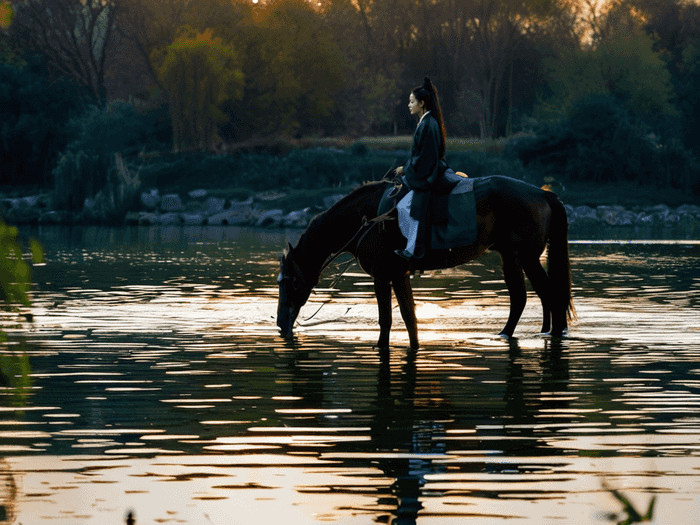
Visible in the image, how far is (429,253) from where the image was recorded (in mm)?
10734

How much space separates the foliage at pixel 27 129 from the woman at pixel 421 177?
5062 cm

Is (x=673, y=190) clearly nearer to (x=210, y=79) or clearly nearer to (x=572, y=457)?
(x=210, y=79)

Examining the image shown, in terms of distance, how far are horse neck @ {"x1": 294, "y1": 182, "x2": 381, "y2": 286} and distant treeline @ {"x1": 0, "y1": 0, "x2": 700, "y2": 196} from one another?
1485 inches

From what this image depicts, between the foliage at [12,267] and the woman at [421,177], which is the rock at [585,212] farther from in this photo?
the foliage at [12,267]

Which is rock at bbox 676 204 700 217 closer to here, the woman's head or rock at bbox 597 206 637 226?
rock at bbox 597 206 637 226

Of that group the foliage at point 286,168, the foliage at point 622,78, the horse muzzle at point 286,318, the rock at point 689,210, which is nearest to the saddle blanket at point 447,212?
the horse muzzle at point 286,318

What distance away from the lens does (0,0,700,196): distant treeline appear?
52281mm

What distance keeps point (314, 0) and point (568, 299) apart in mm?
61419

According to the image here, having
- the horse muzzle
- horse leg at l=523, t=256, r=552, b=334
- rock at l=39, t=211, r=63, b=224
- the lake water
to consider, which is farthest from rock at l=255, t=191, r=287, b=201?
horse leg at l=523, t=256, r=552, b=334

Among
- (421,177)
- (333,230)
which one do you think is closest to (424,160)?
(421,177)

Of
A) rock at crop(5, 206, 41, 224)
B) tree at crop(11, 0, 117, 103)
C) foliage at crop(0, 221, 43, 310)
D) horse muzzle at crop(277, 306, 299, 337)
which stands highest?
tree at crop(11, 0, 117, 103)

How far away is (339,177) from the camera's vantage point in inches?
2082

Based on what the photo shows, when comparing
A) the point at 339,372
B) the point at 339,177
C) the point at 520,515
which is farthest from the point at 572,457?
the point at 339,177

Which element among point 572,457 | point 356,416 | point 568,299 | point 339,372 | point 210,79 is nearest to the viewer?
point 572,457
